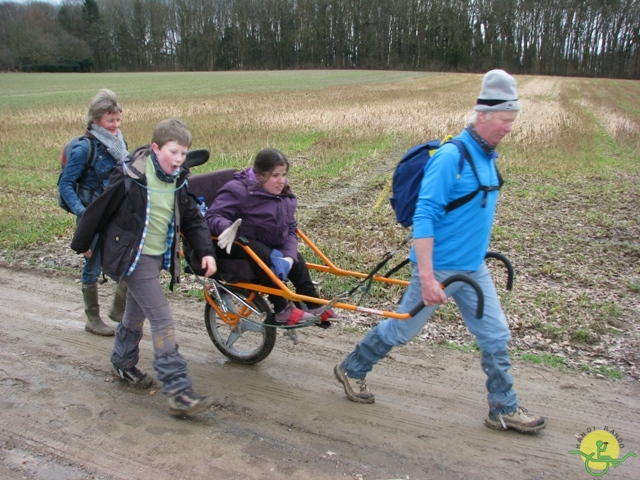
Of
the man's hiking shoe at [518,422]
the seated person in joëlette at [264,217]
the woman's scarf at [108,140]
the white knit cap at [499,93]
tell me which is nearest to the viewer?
the white knit cap at [499,93]

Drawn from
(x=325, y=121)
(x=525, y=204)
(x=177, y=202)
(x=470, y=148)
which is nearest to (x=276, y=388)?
(x=177, y=202)

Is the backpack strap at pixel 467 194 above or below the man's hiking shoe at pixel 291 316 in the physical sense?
above

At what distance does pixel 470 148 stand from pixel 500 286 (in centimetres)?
313

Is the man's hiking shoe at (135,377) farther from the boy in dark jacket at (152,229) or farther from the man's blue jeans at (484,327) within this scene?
the man's blue jeans at (484,327)

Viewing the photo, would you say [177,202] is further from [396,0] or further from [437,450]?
[396,0]

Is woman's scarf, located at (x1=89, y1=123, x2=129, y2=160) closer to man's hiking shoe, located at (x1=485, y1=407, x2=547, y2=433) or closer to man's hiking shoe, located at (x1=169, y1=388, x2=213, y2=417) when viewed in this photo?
man's hiking shoe, located at (x1=169, y1=388, x2=213, y2=417)

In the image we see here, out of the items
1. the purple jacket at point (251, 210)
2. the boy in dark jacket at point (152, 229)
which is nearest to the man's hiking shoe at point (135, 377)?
the boy in dark jacket at point (152, 229)

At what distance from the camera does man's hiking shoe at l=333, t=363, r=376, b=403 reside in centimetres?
382

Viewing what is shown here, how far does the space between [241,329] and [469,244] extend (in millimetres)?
1964

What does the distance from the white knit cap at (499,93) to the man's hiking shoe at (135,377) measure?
9.41 feet

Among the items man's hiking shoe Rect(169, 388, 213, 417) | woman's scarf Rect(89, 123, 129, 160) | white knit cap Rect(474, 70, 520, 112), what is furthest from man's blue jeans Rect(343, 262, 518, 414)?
woman's scarf Rect(89, 123, 129, 160)

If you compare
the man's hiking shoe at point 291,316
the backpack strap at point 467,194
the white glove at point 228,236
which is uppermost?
the backpack strap at point 467,194

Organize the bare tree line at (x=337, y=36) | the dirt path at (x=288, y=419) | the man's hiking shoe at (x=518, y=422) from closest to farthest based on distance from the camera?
the dirt path at (x=288, y=419) < the man's hiking shoe at (x=518, y=422) < the bare tree line at (x=337, y=36)

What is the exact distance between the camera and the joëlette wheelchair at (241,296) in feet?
12.8
